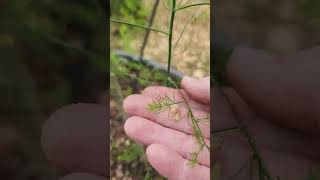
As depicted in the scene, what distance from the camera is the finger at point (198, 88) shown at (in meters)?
0.78

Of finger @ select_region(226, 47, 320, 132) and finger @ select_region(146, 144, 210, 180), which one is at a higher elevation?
finger @ select_region(226, 47, 320, 132)

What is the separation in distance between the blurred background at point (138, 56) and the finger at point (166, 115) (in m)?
0.03

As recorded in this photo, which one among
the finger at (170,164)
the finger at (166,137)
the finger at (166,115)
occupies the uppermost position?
the finger at (166,115)

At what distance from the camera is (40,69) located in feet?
1.99

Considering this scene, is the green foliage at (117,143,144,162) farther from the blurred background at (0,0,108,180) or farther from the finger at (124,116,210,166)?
the blurred background at (0,0,108,180)

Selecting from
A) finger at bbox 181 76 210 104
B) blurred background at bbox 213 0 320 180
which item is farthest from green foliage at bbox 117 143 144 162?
blurred background at bbox 213 0 320 180

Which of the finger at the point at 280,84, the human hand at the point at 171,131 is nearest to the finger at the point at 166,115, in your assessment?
the human hand at the point at 171,131

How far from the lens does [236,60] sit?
69 centimetres

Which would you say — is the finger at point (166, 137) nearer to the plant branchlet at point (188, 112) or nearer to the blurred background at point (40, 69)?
the plant branchlet at point (188, 112)

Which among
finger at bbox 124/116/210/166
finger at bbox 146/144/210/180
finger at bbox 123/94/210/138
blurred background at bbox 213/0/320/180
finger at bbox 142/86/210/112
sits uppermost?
blurred background at bbox 213/0/320/180

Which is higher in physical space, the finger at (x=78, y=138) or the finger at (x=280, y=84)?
the finger at (x=280, y=84)

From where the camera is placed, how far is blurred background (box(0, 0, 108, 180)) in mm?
591

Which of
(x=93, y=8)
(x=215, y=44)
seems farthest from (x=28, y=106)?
(x=215, y=44)

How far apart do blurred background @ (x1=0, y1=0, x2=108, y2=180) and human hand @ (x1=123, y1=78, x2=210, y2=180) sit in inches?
5.6
